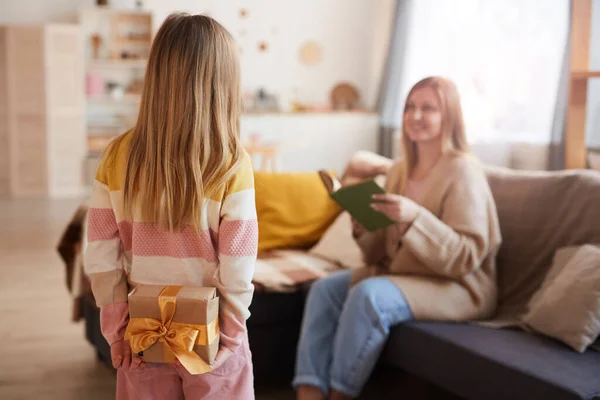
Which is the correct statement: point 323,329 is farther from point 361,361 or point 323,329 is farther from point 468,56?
point 468,56

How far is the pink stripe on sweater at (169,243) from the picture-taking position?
54.0 inches

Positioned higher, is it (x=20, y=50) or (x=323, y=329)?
(x=20, y=50)

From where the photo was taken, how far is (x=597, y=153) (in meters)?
2.95

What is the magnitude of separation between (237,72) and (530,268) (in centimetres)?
148

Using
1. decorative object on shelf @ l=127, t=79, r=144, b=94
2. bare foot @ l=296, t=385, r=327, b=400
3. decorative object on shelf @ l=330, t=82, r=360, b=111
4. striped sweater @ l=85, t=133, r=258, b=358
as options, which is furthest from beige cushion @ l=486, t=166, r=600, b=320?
decorative object on shelf @ l=127, t=79, r=144, b=94

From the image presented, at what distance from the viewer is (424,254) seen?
2.26m

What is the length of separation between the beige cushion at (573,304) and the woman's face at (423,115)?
22.2 inches

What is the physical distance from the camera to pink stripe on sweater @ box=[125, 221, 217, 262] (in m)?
1.37

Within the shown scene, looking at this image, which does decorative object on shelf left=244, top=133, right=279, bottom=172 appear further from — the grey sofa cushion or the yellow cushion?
the grey sofa cushion

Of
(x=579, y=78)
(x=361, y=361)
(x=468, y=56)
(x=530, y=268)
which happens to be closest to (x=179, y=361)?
(x=361, y=361)

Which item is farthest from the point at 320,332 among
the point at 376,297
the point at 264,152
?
the point at 264,152

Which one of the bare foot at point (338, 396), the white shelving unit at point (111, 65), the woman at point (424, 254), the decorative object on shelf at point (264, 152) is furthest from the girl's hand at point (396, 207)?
the white shelving unit at point (111, 65)

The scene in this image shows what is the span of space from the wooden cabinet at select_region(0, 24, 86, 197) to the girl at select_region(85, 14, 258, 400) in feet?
21.9

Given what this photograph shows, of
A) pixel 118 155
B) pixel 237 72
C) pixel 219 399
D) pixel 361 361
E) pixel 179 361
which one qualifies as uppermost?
pixel 237 72
